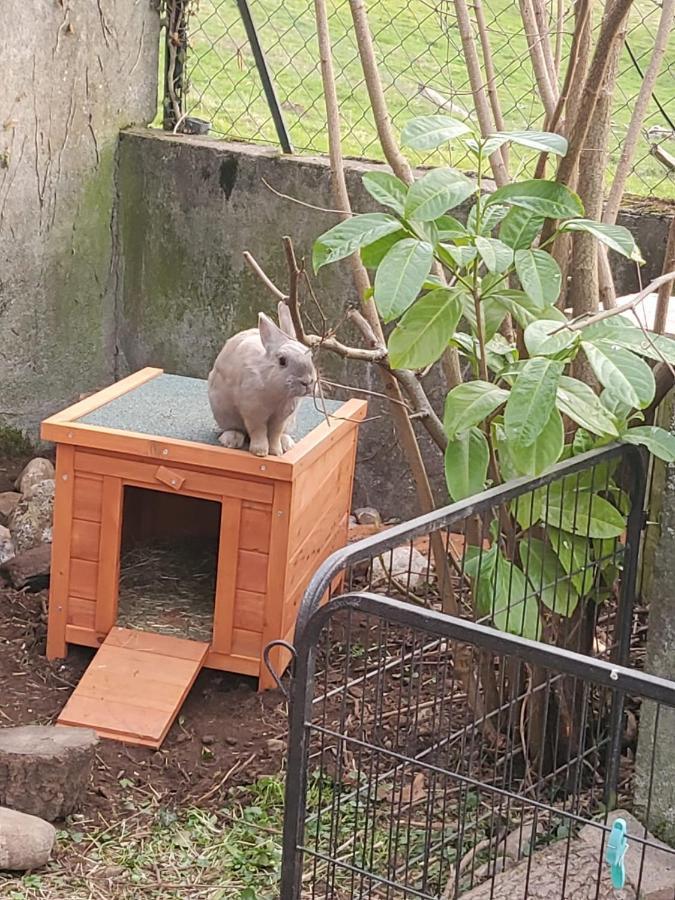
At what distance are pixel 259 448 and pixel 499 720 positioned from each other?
1305 millimetres

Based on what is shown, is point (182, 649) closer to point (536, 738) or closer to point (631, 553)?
point (536, 738)

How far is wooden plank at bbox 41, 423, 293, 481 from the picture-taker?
154 inches

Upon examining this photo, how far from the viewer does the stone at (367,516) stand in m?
5.34

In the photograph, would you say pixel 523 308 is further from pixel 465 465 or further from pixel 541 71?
pixel 541 71

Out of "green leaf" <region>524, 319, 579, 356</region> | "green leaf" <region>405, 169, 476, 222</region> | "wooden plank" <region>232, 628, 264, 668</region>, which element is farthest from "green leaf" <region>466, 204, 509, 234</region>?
"wooden plank" <region>232, 628, 264, 668</region>

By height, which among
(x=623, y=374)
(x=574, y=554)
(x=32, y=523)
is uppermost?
(x=623, y=374)

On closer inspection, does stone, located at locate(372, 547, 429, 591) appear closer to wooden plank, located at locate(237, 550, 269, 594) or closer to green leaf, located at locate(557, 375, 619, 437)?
wooden plank, located at locate(237, 550, 269, 594)

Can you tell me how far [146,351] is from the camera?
5750 millimetres

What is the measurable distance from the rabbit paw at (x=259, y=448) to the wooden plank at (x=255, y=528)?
17 centimetres

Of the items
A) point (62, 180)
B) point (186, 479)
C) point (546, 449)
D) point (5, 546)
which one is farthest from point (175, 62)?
point (546, 449)

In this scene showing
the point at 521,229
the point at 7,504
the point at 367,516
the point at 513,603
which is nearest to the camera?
the point at 521,229

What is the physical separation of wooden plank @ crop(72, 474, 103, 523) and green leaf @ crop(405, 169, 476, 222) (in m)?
1.81

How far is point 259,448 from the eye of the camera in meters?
3.92

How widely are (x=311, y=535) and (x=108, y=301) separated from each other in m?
1.96
